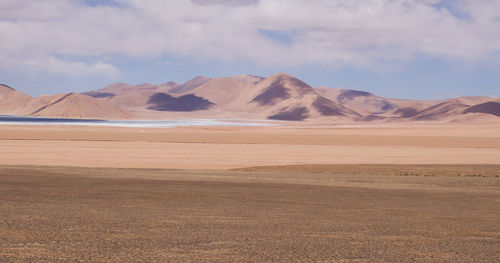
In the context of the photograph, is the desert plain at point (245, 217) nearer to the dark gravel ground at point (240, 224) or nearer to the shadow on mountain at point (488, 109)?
the dark gravel ground at point (240, 224)

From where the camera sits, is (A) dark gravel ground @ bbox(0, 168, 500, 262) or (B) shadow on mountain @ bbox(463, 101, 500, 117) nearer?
(A) dark gravel ground @ bbox(0, 168, 500, 262)

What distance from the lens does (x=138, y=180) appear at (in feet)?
68.8

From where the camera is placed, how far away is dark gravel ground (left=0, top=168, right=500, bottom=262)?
29.1 ft

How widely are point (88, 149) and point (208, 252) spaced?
36.5 metres

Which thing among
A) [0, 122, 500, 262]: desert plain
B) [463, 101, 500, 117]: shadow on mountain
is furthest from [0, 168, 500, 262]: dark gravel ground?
[463, 101, 500, 117]: shadow on mountain

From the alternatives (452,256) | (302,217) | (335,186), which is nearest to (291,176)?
(335,186)

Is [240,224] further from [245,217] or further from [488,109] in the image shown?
[488,109]

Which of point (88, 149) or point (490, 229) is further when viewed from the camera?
point (88, 149)

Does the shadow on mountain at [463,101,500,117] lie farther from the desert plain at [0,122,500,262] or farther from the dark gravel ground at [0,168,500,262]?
the dark gravel ground at [0,168,500,262]

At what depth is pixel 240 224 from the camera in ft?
37.8

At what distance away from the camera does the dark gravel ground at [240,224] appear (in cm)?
888

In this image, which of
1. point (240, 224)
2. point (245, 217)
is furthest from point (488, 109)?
point (240, 224)

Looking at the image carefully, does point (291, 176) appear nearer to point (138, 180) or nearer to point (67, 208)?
point (138, 180)

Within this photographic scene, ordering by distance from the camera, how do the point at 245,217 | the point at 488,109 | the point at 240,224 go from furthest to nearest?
the point at 488,109, the point at 245,217, the point at 240,224
